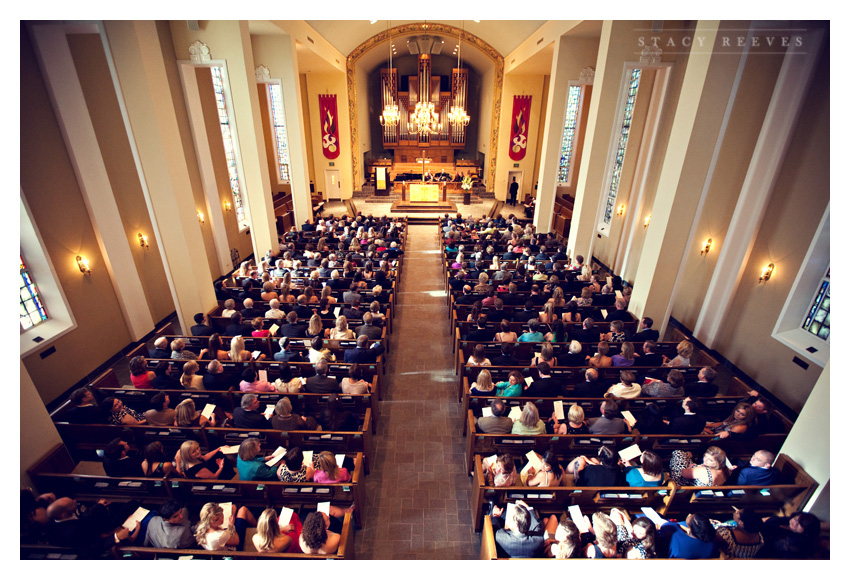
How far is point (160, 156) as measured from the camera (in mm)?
6285

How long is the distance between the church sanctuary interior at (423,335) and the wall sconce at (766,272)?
0.10m

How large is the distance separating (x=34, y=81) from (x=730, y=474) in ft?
32.8

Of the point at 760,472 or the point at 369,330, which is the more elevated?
the point at 369,330

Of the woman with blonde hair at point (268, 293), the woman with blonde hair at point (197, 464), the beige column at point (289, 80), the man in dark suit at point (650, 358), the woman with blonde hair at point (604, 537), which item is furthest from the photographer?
the beige column at point (289, 80)

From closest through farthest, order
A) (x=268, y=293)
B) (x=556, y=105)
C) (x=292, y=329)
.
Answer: (x=292, y=329)
(x=268, y=293)
(x=556, y=105)

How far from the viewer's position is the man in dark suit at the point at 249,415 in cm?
432

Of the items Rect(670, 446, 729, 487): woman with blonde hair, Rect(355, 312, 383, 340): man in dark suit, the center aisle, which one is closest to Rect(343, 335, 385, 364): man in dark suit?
Rect(355, 312, 383, 340): man in dark suit

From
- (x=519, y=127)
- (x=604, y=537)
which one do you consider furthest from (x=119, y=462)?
(x=519, y=127)

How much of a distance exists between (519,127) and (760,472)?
1631 cm

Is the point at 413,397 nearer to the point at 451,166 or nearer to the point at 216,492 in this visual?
the point at 216,492

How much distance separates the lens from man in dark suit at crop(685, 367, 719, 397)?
491 centimetres

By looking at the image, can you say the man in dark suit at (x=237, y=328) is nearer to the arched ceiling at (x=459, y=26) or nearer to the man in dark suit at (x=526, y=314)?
the man in dark suit at (x=526, y=314)

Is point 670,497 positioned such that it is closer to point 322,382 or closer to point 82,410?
point 322,382

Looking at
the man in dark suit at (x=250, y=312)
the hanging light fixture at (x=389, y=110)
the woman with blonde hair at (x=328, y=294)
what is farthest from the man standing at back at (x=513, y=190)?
the man in dark suit at (x=250, y=312)
